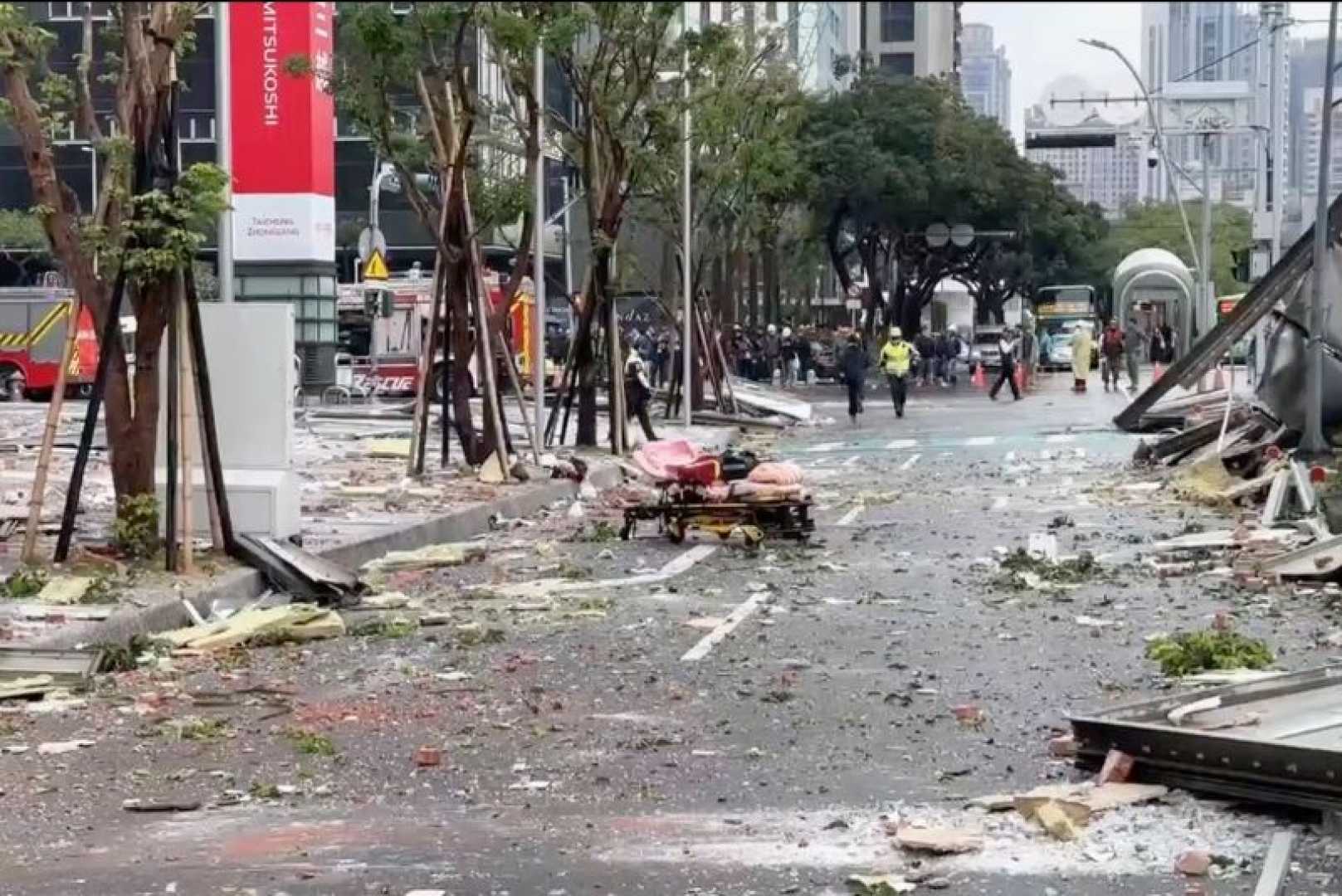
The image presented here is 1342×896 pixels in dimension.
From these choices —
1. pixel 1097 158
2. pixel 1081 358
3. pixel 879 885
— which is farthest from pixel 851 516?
pixel 1097 158

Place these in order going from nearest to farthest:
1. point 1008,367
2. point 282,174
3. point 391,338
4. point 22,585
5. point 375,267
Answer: point 22,585
point 375,267
point 282,174
point 1008,367
point 391,338

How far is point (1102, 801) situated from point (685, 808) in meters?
1.60

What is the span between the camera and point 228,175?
13.8m

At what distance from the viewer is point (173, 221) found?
1349cm

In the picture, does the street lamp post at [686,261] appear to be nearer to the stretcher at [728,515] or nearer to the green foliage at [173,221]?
the stretcher at [728,515]

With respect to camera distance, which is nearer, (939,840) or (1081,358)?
(939,840)

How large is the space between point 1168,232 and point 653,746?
91.8 meters

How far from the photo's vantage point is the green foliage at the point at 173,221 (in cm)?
1327

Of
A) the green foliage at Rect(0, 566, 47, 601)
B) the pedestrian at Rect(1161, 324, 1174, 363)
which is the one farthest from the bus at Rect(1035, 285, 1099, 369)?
the green foliage at Rect(0, 566, 47, 601)

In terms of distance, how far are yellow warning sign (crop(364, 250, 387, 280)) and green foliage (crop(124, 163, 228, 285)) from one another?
2905cm

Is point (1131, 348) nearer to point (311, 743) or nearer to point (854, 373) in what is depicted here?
point (854, 373)

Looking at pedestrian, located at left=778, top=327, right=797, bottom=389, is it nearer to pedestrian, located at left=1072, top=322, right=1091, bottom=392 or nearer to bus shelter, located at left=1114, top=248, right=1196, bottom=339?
bus shelter, located at left=1114, top=248, right=1196, bottom=339

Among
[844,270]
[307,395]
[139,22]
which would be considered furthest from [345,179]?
[139,22]

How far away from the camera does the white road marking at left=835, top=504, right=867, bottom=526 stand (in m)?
19.1
